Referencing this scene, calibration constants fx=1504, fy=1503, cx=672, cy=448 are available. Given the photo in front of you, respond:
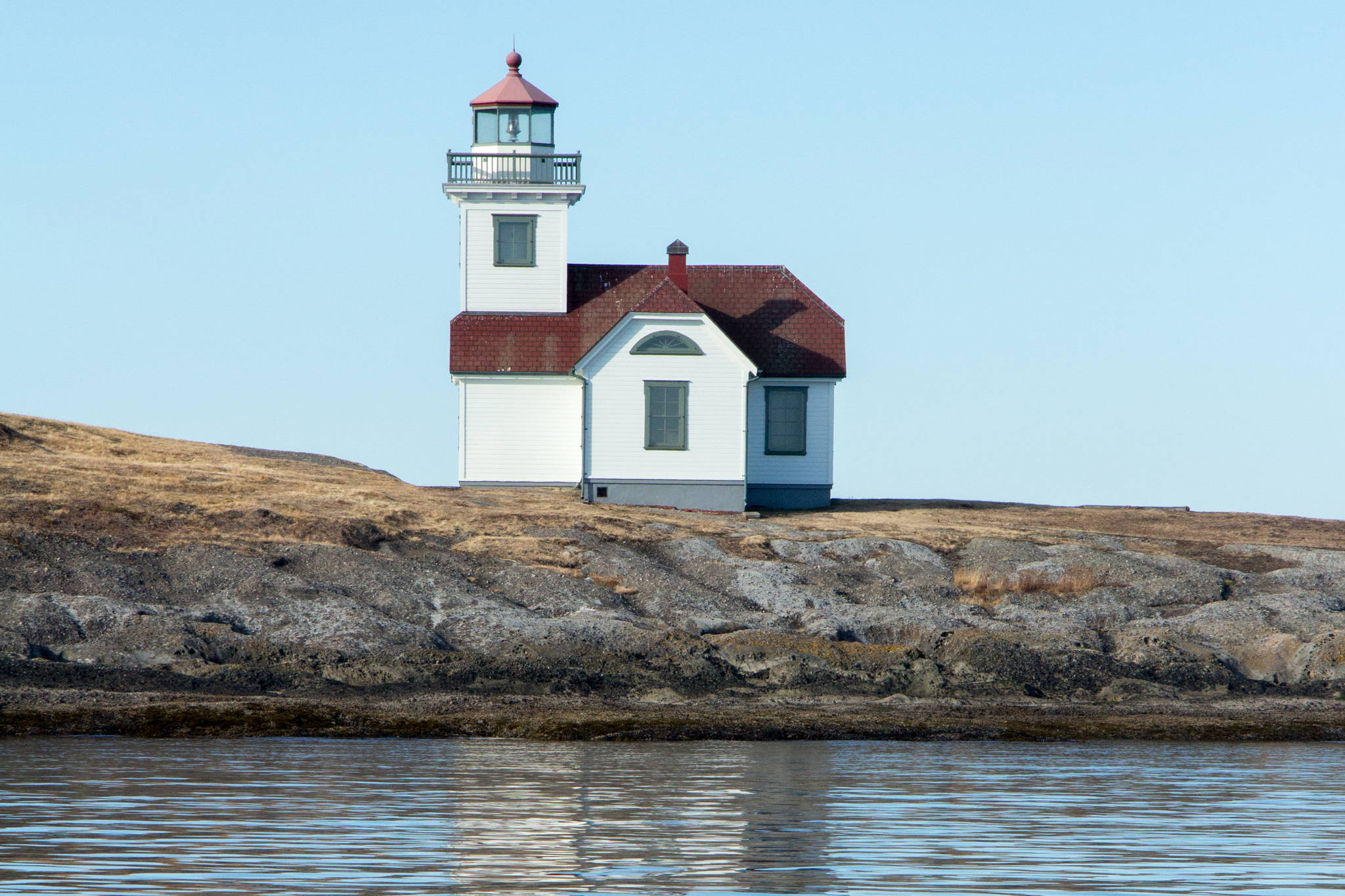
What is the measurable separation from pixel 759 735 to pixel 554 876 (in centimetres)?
1001

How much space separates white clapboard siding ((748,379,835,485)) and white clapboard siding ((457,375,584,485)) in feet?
14.8

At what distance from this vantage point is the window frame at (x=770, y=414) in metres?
37.6

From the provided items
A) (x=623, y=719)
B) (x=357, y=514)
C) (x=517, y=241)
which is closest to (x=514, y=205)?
(x=517, y=241)

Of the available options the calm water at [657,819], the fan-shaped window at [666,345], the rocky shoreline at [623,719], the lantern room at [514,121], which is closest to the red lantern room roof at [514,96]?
the lantern room at [514,121]

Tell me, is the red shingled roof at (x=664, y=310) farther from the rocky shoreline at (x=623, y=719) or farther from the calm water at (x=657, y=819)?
the calm water at (x=657, y=819)

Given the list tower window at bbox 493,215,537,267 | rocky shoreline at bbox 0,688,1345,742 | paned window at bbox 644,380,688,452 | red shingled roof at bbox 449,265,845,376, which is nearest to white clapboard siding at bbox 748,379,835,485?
red shingled roof at bbox 449,265,845,376

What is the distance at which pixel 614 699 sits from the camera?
22.9 m

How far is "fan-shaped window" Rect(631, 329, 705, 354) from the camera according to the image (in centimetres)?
3600

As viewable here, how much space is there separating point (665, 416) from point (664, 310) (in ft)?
8.29

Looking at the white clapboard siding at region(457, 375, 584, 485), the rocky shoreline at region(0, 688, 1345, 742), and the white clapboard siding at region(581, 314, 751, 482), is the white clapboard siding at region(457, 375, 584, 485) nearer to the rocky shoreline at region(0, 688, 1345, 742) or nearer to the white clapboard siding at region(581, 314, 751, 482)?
the white clapboard siding at region(581, 314, 751, 482)

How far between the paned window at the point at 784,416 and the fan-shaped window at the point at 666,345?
2.68 metres

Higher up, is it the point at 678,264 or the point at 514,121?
the point at 514,121

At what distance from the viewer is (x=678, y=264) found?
38.8m

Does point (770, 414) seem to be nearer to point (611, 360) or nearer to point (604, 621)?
point (611, 360)
